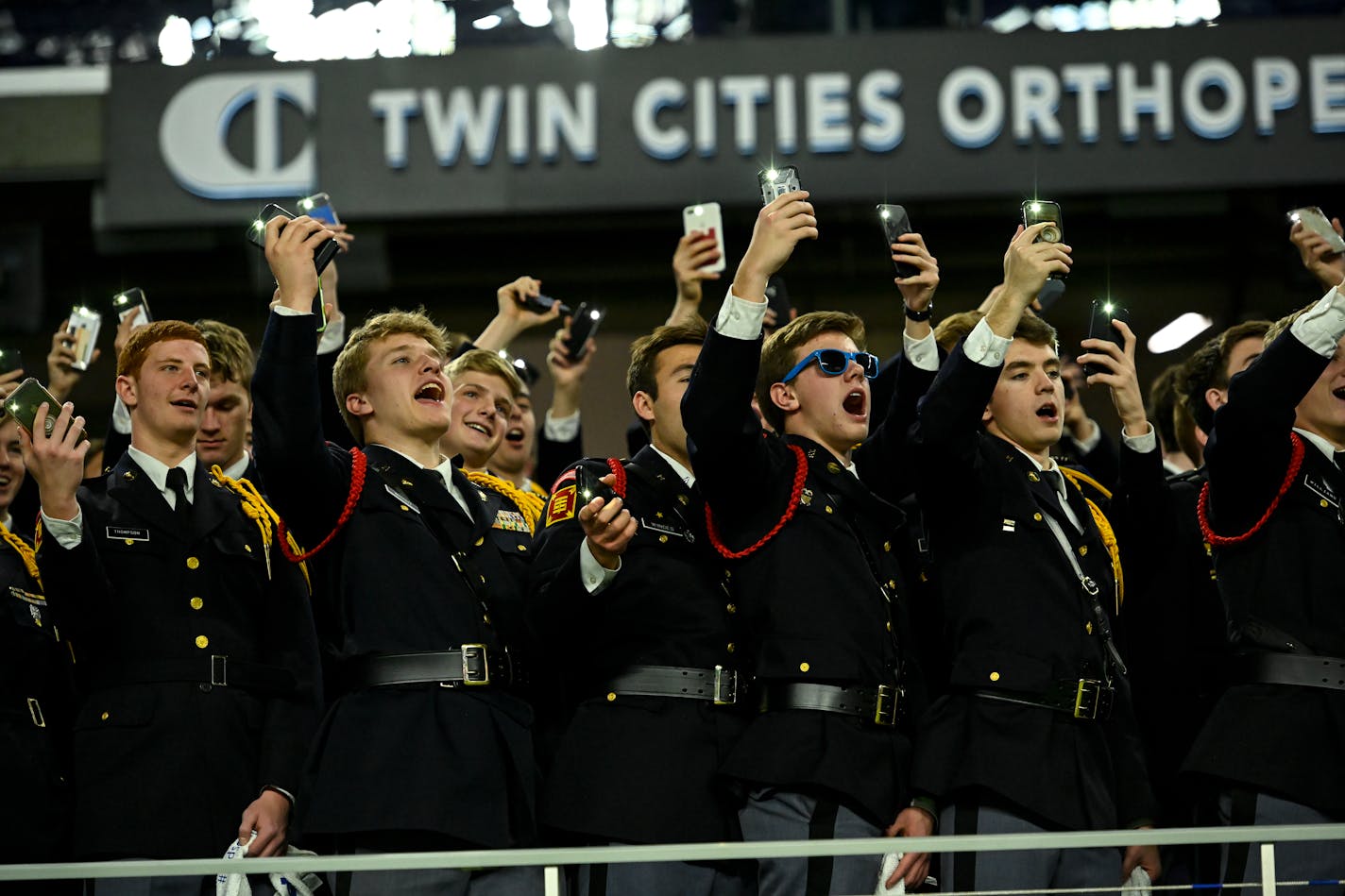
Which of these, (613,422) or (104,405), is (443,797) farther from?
(104,405)

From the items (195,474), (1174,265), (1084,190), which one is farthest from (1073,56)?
(195,474)

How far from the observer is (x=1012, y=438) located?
3658 mm

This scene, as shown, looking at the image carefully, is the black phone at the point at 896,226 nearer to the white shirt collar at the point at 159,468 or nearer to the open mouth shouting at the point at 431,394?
the open mouth shouting at the point at 431,394

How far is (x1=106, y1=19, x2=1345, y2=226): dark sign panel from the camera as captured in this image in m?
7.61

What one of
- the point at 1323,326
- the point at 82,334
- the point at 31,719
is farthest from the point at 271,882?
the point at 1323,326

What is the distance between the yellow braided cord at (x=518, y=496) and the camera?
158 inches

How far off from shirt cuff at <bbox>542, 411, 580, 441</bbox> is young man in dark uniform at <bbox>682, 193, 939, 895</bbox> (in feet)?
4.20

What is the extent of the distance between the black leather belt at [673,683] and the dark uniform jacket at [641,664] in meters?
0.01

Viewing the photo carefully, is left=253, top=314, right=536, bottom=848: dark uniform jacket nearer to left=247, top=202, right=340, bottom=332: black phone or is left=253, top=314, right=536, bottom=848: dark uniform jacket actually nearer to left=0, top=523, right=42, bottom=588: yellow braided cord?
left=247, top=202, right=340, bottom=332: black phone

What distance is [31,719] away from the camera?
11.2ft

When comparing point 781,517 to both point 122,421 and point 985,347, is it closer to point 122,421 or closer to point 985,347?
point 985,347

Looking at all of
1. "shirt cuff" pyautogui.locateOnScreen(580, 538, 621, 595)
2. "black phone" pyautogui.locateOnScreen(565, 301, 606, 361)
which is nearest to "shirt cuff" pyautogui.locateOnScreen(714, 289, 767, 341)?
"shirt cuff" pyautogui.locateOnScreen(580, 538, 621, 595)

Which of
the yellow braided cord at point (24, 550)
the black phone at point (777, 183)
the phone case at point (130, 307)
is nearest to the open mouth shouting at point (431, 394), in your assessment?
the black phone at point (777, 183)

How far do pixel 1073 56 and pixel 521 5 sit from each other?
8.57 feet
